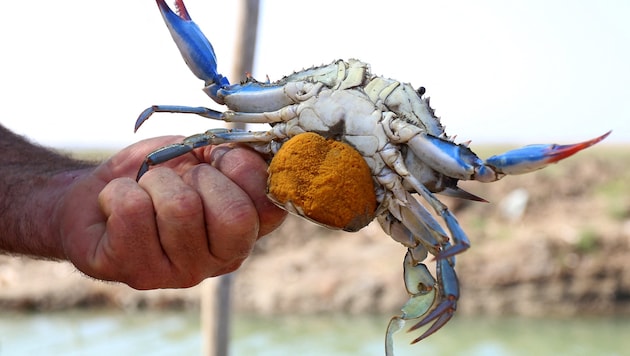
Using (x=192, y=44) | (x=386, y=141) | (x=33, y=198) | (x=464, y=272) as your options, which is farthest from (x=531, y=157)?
(x=464, y=272)

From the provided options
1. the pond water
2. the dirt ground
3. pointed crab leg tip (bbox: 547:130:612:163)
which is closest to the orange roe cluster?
pointed crab leg tip (bbox: 547:130:612:163)

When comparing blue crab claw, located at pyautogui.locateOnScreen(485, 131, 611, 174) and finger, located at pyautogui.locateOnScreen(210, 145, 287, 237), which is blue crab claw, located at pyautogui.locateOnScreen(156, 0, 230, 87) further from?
blue crab claw, located at pyautogui.locateOnScreen(485, 131, 611, 174)

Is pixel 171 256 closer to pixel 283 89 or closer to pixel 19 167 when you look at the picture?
pixel 283 89

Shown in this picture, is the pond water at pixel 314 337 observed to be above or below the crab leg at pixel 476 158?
below

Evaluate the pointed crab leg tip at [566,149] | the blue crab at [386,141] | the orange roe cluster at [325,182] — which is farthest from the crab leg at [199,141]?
the pointed crab leg tip at [566,149]

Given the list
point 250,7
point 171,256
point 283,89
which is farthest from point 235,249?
point 250,7

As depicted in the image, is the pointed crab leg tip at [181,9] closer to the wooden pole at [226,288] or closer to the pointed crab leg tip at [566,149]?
the pointed crab leg tip at [566,149]

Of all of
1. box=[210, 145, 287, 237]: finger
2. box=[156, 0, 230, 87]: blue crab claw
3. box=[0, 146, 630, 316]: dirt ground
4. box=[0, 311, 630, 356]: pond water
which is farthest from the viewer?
box=[0, 146, 630, 316]: dirt ground
